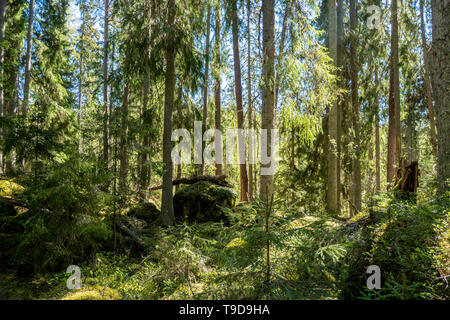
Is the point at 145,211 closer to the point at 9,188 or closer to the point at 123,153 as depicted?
the point at 9,188

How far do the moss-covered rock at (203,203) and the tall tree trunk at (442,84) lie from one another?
6321mm

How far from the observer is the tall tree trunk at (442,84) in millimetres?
4234

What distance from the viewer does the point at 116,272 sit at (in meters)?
5.08

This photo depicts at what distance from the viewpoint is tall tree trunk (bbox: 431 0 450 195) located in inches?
167

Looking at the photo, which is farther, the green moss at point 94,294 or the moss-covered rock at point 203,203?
the moss-covered rock at point 203,203

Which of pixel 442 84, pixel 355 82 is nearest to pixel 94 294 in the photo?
pixel 442 84

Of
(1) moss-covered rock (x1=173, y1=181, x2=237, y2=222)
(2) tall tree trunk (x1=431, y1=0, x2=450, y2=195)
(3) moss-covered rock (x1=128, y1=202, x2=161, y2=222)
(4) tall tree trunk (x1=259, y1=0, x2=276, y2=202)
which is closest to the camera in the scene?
(2) tall tree trunk (x1=431, y1=0, x2=450, y2=195)

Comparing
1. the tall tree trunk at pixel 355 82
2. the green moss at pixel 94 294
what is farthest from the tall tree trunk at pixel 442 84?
the tall tree trunk at pixel 355 82

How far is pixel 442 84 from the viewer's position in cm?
434

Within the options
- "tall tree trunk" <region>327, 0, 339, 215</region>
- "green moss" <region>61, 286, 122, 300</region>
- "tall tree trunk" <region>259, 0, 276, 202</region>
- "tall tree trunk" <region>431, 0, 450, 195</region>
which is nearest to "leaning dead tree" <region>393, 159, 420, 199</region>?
"tall tree trunk" <region>431, 0, 450, 195</region>

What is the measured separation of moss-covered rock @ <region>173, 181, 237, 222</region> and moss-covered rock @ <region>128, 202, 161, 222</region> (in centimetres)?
122

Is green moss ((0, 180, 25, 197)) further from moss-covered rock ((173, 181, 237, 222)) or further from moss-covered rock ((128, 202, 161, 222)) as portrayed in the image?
moss-covered rock ((173, 181, 237, 222))

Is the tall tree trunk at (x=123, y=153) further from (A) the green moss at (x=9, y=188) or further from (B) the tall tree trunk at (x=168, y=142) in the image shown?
(A) the green moss at (x=9, y=188)
